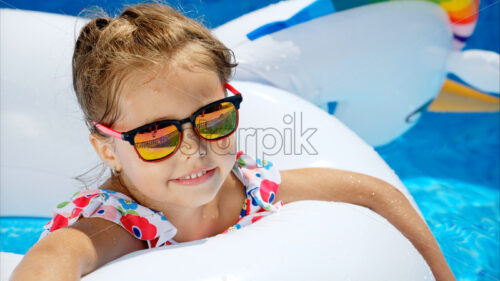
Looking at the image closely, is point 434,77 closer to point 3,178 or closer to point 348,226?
point 348,226

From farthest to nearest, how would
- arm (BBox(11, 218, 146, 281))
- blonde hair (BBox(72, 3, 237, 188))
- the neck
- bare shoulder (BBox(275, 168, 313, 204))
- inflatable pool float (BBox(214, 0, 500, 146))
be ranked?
1. inflatable pool float (BBox(214, 0, 500, 146))
2. bare shoulder (BBox(275, 168, 313, 204))
3. the neck
4. blonde hair (BBox(72, 3, 237, 188))
5. arm (BBox(11, 218, 146, 281))

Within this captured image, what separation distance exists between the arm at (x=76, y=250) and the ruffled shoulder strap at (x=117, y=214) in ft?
0.05

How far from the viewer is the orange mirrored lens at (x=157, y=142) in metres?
0.86

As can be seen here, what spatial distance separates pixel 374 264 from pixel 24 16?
1219 mm

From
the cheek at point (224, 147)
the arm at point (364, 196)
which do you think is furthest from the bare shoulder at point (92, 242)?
the arm at point (364, 196)

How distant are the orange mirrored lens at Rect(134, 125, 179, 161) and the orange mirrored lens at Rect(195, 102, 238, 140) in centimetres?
5

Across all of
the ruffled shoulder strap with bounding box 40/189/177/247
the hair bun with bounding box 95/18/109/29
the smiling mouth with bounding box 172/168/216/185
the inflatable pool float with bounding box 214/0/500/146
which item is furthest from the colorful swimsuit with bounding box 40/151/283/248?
the inflatable pool float with bounding box 214/0/500/146

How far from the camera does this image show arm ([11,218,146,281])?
772mm

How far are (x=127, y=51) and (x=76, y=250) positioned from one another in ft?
1.09

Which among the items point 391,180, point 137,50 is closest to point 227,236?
point 137,50

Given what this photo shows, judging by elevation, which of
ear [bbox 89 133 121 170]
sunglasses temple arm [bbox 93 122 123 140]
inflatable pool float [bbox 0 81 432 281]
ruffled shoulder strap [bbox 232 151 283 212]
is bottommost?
ruffled shoulder strap [bbox 232 151 283 212]

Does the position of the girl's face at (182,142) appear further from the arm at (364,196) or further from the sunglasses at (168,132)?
the arm at (364,196)

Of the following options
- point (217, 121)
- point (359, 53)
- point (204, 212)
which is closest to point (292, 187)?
point (204, 212)

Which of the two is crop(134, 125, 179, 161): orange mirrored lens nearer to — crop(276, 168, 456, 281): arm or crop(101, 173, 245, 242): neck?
crop(101, 173, 245, 242): neck
